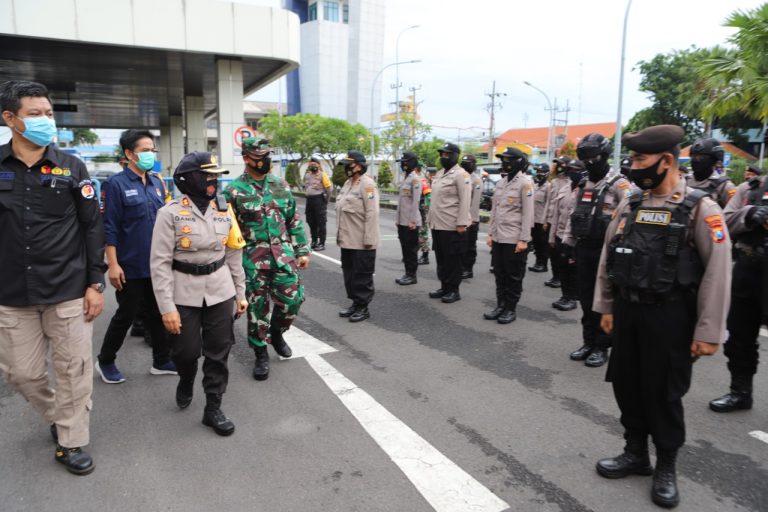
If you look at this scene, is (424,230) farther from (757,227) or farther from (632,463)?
(632,463)

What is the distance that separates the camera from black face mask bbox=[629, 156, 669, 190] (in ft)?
9.23

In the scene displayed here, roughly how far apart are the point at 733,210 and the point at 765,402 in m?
1.50

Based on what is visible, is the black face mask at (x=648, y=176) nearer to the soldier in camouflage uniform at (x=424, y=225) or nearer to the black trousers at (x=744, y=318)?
the black trousers at (x=744, y=318)

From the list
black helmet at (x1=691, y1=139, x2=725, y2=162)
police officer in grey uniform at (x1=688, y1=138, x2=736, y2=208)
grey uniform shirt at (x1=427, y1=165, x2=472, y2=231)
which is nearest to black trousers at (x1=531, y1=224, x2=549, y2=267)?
grey uniform shirt at (x1=427, y1=165, x2=472, y2=231)

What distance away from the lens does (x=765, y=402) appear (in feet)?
13.3

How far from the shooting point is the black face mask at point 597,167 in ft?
16.5

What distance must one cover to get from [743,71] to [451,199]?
25.3 feet

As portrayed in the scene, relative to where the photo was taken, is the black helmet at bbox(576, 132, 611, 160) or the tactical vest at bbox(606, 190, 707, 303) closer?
the tactical vest at bbox(606, 190, 707, 303)

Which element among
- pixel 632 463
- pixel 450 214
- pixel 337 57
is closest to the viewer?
pixel 632 463

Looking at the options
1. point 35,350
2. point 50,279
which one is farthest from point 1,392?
point 50,279

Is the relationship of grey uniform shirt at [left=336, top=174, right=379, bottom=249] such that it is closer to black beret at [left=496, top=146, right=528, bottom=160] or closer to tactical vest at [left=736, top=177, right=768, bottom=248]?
black beret at [left=496, top=146, right=528, bottom=160]

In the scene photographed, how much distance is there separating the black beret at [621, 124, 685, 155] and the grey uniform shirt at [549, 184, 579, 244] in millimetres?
3685

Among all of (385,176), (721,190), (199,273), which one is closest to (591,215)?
(721,190)

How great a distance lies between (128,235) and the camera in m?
4.35
